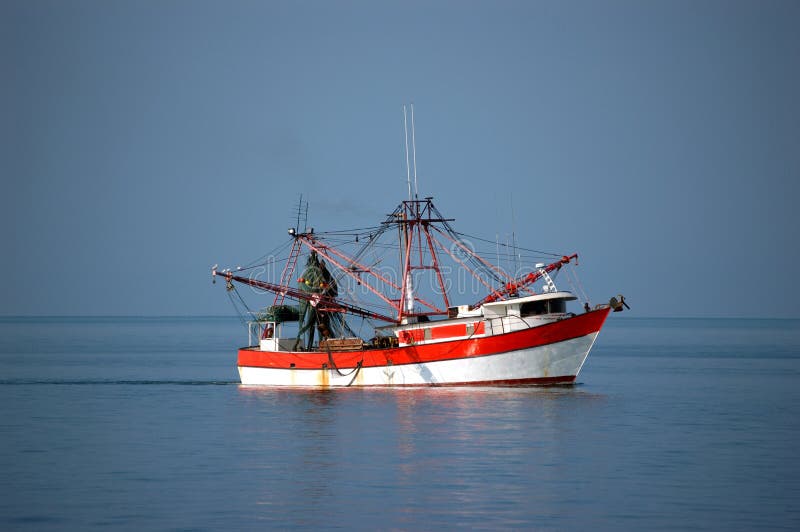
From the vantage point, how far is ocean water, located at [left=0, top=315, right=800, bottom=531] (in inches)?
1141

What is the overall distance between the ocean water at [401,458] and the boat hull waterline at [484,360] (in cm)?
99

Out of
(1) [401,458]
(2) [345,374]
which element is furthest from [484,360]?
(1) [401,458]

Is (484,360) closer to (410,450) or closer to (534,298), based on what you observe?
(534,298)

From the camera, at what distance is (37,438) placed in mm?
44594

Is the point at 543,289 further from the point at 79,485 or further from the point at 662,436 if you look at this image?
the point at 79,485

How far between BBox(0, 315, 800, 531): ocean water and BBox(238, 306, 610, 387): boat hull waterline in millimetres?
993

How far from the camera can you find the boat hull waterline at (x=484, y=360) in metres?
57.2

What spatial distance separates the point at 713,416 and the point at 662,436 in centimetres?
969

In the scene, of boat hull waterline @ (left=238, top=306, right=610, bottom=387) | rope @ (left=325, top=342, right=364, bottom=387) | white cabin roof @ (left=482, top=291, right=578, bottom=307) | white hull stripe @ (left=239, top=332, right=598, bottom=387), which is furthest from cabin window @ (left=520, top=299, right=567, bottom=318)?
rope @ (left=325, top=342, right=364, bottom=387)

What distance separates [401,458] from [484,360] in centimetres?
2044

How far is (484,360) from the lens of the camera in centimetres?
5800

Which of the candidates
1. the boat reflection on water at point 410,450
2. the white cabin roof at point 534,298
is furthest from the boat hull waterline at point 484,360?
the white cabin roof at point 534,298

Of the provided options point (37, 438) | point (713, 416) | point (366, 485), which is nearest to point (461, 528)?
point (366, 485)

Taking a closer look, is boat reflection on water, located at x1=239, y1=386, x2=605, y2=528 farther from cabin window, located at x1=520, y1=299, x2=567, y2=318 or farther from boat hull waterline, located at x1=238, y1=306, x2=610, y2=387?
cabin window, located at x1=520, y1=299, x2=567, y2=318
